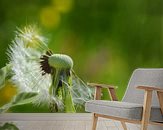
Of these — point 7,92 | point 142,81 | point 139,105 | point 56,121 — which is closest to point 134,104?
point 139,105

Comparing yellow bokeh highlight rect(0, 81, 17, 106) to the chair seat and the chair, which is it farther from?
the chair seat

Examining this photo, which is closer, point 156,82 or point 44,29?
point 156,82

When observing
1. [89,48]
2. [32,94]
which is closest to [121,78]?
[89,48]

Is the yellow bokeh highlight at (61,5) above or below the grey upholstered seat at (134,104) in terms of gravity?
above

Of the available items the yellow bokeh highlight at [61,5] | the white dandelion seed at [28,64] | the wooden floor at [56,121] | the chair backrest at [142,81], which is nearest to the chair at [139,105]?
the chair backrest at [142,81]

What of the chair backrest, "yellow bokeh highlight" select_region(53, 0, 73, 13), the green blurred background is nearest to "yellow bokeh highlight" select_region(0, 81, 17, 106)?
the green blurred background

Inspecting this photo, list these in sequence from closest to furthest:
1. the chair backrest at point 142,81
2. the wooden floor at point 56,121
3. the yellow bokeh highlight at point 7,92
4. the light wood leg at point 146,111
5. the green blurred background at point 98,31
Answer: the light wood leg at point 146,111
the chair backrest at point 142,81
the wooden floor at point 56,121
the yellow bokeh highlight at point 7,92
the green blurred background at point 98,31

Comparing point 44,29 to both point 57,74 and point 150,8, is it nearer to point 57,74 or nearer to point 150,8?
point 57,74

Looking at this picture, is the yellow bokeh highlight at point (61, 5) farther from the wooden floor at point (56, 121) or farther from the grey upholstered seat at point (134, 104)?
the grey upholstered seat at point (134, 104)
